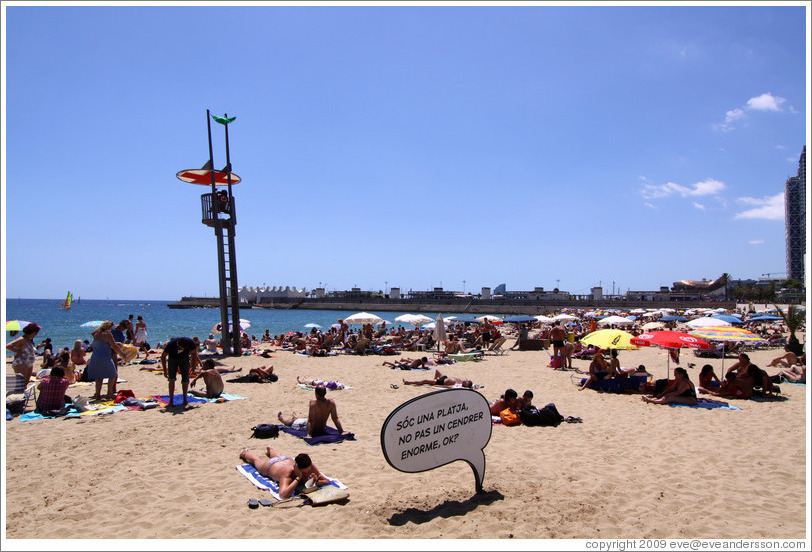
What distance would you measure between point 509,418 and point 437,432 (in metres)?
3.17

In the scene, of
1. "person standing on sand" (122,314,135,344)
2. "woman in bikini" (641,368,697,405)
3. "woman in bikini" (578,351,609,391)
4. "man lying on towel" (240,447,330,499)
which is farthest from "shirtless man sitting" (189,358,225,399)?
"person standing on sand" (122,314,135,344)

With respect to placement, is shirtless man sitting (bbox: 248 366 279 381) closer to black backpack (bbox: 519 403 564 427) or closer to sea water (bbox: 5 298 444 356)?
black backpack (bbox: 519 403 564 427)

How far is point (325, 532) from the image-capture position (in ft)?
12.1

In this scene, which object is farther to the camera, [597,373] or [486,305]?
[486,305]

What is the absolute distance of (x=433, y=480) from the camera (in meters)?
4.84

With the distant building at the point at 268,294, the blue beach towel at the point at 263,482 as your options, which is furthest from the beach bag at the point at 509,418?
the distant building at the point at 268,294

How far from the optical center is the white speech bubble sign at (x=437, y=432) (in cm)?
392

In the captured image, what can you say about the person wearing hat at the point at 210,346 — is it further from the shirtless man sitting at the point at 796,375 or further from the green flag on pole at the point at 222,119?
the shirtless man sitting at the point at 796,375

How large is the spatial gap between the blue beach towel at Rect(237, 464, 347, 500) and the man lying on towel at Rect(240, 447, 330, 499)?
1.5 inches

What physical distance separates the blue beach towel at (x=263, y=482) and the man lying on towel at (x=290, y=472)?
0.13ft

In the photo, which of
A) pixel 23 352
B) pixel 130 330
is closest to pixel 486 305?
pixel 130 330

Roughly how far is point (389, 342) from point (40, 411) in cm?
1264

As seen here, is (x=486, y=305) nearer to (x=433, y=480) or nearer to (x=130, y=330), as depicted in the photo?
(x=130, y=330)

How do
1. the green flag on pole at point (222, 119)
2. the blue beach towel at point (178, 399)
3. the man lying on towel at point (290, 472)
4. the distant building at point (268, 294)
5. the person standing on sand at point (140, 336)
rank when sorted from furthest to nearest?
the distant building at point (268, 294) → the person standing on sand at point (140, 336) → the green flag on pole at point (222, 119) → the blue beach towel at point (178, 399) → the man lying on towel at point (290, 472)
